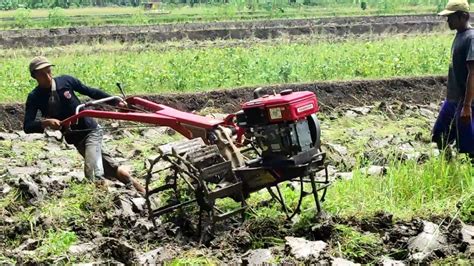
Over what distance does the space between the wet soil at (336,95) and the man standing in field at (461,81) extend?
5.22m

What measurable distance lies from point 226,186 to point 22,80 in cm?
903

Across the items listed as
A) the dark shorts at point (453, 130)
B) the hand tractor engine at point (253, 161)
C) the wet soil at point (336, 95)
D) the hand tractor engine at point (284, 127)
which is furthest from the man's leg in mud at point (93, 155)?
the wet soil at point (336, 95)

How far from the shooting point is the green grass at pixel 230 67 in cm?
1395

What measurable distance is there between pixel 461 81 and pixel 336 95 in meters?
6.28

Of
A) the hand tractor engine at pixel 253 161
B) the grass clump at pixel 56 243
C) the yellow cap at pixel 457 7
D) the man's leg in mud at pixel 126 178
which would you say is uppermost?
the yellow cap at pixel 457 7

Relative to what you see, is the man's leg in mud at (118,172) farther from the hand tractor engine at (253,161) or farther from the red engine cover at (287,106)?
the red engine cover at (287,106)

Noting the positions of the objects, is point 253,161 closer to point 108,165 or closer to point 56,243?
point 56,243

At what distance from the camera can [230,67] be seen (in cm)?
1554

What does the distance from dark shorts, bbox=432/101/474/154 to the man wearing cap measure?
2907mm

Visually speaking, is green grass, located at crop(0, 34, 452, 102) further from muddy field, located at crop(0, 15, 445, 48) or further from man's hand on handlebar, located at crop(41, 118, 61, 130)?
muddy field, located at crop(0, 15, 445, 48)

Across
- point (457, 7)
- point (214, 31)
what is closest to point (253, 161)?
point (457, 7)

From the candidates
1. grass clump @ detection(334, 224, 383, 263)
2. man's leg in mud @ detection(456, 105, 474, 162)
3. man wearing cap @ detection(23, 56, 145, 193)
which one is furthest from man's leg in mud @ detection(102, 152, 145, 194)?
man's leg in mud @ detection(456, 105, 474, 162)

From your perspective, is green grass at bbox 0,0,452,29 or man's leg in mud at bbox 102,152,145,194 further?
green grass at bbox 0,0,452,29

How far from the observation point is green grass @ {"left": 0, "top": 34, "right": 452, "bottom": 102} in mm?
13953
